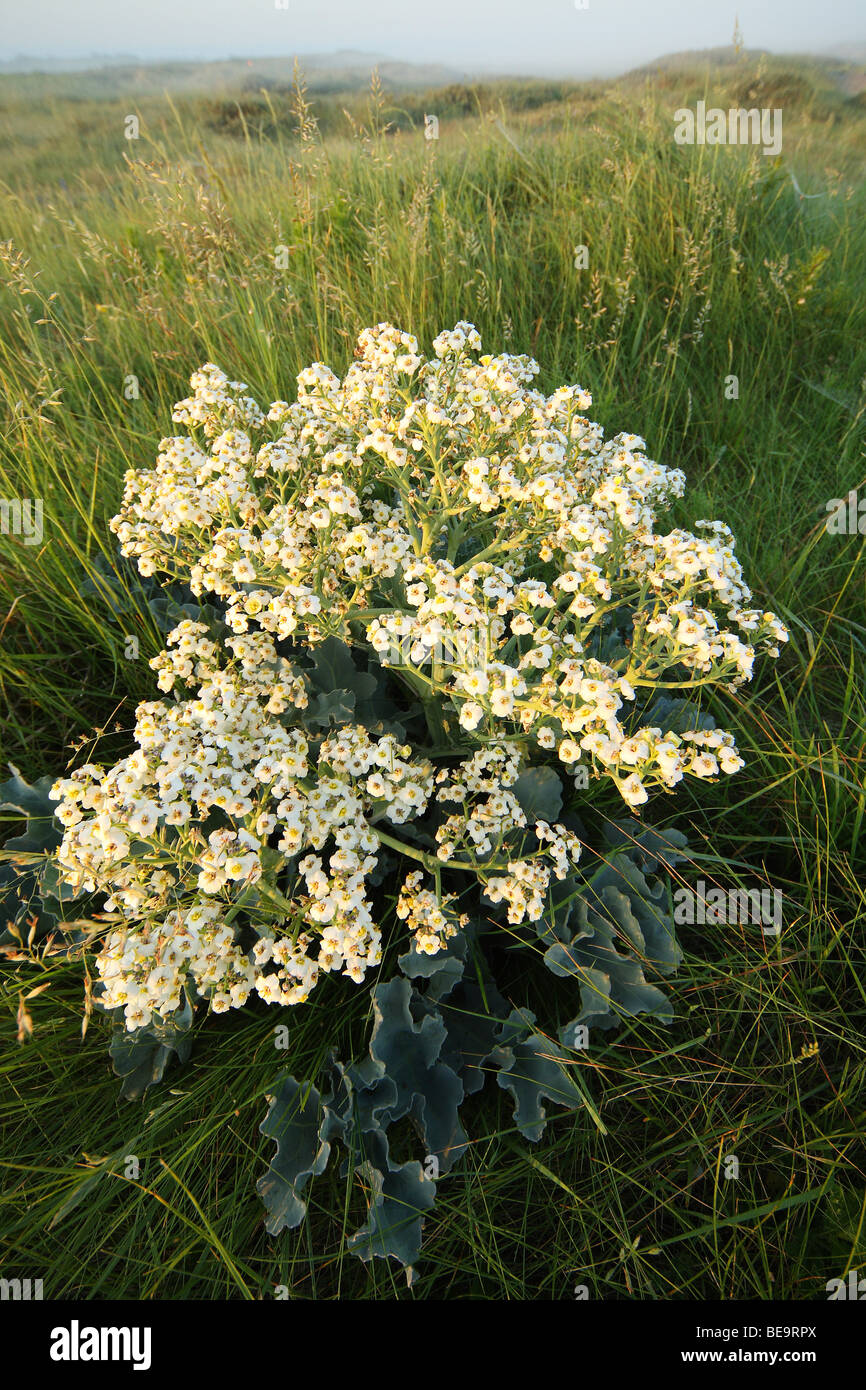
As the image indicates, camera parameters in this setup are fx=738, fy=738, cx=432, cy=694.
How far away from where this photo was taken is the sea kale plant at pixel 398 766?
189 cm

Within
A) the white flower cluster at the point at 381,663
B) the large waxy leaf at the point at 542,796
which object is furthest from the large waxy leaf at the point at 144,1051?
the large waxy leaf at the point at 542,796

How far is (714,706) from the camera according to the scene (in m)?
3.17

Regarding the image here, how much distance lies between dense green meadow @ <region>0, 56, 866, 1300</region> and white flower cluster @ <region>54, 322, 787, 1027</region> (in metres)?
0.41

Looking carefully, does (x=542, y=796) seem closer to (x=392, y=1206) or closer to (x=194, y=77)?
(x=392, y=1206)

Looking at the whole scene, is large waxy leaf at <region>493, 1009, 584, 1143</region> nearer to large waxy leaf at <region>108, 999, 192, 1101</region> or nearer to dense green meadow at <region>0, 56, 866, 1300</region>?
dense green meadow at <region>0, 56, 866, 1300</region>

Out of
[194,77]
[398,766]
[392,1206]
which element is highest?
[194,77]

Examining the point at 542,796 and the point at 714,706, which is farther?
the point at 714,706

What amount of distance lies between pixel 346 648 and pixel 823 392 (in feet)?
11.9

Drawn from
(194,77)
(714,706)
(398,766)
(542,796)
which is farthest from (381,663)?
(194,77)

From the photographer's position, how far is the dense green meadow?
205 centimetres

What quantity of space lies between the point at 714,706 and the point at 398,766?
1.72 meters

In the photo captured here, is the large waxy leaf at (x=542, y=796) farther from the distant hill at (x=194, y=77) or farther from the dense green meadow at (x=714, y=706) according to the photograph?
the distant hill at (x=194, y=77)
